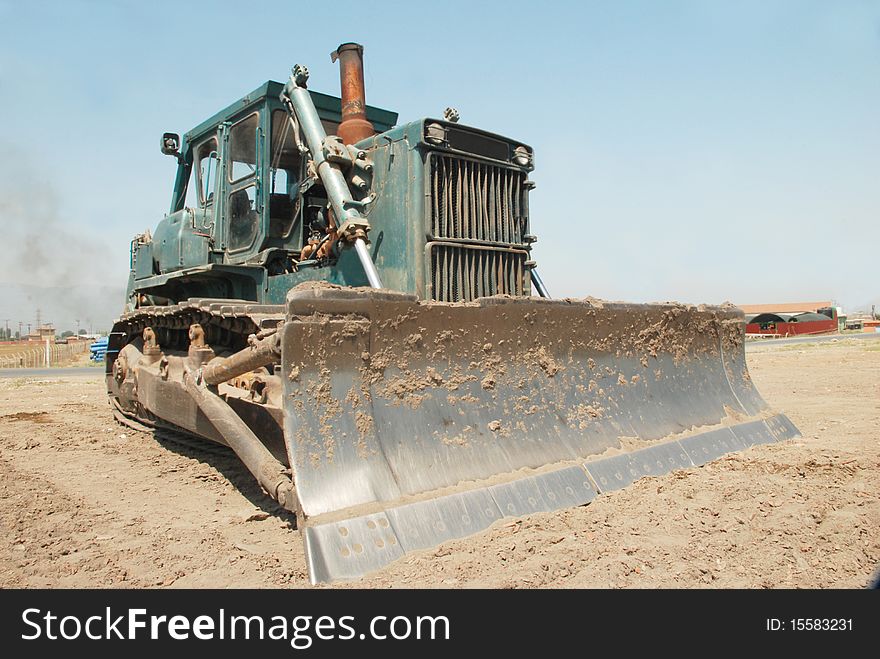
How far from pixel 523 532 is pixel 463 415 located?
777 millimetres

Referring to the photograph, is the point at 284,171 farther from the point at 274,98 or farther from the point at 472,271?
the point at 472,271

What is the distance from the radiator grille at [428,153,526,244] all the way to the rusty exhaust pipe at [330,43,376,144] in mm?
1092

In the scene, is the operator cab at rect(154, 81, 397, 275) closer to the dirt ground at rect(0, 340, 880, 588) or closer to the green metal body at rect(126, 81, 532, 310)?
the green metal body at rect(126, 81, 532, 310)

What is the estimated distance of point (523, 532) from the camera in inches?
117

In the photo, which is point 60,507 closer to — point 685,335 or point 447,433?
point 447,433

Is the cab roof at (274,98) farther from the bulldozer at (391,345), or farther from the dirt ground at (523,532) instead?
the dirt ground at (523,532)

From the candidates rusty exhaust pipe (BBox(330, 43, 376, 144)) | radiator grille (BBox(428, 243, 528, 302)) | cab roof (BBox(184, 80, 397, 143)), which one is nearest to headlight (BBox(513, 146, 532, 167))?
radiator grille (BBox(428, 243, 528, 302))

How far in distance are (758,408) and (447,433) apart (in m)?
3.17

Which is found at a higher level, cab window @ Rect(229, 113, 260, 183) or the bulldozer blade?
cab window @ Rect(229, 113, 260, 183)

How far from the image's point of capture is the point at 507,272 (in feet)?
16.0

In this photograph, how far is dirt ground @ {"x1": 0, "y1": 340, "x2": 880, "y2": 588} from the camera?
2.52 meters

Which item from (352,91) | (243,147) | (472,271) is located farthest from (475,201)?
(243,147)

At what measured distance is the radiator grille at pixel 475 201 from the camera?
4.48m
